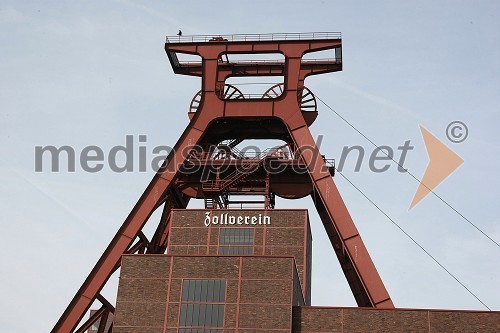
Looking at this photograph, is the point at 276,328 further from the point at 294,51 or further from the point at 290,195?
the point at 294,51

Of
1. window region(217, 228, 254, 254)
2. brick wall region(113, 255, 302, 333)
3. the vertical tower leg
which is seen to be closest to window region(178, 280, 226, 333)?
brick wall region(113, 255, 302, 333)

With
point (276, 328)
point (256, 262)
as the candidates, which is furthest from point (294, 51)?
point (276, 328)

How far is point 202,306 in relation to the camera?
122 feet

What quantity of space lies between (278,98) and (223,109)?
10.7 ft

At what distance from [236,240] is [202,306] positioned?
7.47m

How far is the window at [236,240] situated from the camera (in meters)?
43.8

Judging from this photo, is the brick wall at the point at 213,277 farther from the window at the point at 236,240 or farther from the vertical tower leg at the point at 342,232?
the window at the point at 236,240

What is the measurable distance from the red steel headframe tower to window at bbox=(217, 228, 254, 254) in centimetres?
269

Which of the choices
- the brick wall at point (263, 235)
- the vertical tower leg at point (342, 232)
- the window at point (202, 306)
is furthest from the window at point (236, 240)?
the window at point (202, 306)

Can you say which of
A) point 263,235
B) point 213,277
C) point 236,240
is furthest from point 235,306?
point 263,235

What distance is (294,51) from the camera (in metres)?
47.8

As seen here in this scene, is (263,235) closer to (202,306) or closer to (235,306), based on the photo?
(235,306)

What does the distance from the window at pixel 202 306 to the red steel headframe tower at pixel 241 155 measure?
24.3ft

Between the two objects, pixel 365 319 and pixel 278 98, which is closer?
pixel 365 319
